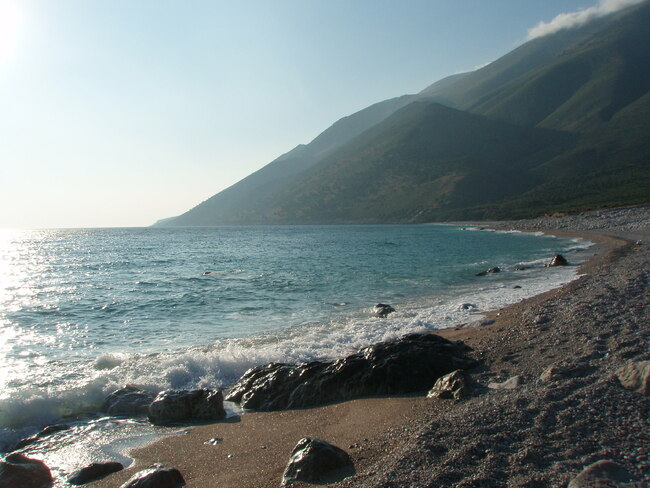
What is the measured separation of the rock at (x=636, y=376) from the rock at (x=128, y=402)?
9560mm

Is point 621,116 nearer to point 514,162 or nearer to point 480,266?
point 514,162

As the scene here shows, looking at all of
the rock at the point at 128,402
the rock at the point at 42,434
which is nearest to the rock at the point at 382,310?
the rock at the point at 128,402

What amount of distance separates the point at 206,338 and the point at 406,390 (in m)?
9.64

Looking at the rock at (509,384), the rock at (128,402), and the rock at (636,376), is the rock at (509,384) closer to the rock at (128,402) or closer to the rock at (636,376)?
the rock at (636,376)

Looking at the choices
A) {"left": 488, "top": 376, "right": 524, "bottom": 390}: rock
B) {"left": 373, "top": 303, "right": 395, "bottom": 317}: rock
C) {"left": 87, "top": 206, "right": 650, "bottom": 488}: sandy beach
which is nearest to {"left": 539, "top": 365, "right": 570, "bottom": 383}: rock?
{"left": 87, "top": 206, "right": 650, "bottom": 488}: sandy beach

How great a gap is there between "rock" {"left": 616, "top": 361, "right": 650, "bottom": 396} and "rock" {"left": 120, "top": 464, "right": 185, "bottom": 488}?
23.4ft

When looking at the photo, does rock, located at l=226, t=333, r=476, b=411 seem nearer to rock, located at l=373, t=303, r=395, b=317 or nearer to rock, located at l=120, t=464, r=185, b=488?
rock, located at l=120, t=464, r=185, b=488

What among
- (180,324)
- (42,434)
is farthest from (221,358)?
(180,324)

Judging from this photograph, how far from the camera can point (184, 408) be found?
994 cm

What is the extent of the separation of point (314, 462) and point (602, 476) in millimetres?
3568

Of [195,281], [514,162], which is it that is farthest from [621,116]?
[195,281]

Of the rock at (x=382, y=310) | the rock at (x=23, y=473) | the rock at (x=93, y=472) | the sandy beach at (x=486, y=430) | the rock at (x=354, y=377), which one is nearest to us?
the sandy beach at (x=486, y=430)

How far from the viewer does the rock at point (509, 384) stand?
8688mm

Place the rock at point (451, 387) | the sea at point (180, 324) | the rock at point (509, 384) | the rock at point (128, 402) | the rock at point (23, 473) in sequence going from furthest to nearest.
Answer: the rock at point (128, 402) → the sea at point (180, 324) → the rock at point (451, 387) → the rock at point (509, 384) → the rock at point (23, 473)
